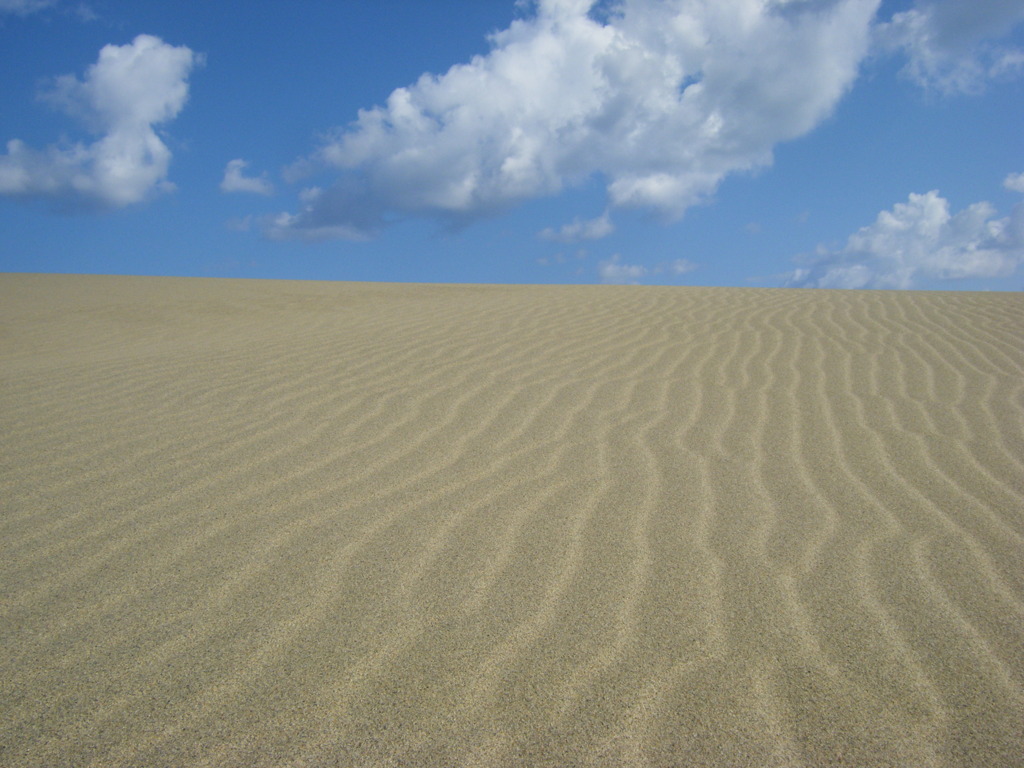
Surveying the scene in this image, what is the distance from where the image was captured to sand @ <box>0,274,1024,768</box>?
1.59 m

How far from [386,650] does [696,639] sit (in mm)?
854

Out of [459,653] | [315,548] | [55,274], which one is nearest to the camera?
[459,653]

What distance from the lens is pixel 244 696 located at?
1.68m

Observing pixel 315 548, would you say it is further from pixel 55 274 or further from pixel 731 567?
pixel 55 274

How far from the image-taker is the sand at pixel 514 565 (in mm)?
1586

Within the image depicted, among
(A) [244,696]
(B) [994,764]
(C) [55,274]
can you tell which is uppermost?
(C) [55,274]

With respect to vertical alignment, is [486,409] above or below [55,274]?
below

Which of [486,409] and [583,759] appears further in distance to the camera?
[486,409]

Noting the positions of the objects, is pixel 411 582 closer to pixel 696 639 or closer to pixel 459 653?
pixel 459 653

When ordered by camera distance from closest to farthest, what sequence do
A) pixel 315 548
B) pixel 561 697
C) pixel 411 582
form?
pixel 561 697
pixel 411 582
pixel 315 548

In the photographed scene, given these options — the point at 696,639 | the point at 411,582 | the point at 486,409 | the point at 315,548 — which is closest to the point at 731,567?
the point at 696,639

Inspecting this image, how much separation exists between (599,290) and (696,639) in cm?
1036

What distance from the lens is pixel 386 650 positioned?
1854 mm

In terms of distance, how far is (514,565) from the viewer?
7.64 ft
